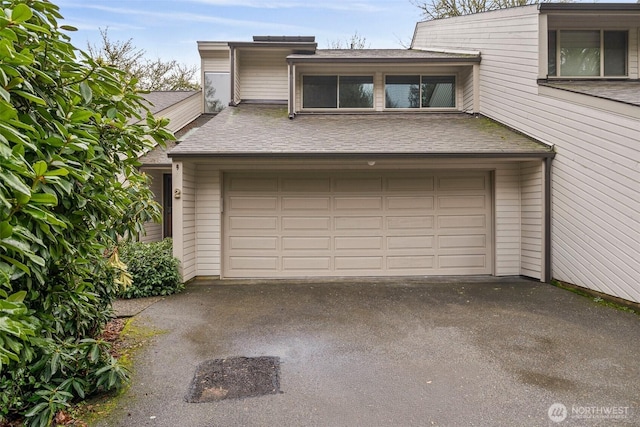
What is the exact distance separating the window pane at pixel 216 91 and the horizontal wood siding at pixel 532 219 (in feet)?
29.5

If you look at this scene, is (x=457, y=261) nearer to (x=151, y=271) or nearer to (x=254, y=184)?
(x=254, y=184)

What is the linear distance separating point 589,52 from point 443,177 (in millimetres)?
4499

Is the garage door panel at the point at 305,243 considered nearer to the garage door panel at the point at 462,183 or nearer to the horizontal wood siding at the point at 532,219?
the garage door panel at the point at 462,183

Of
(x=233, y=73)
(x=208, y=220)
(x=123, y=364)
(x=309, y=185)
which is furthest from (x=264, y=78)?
(x=123, y=364)

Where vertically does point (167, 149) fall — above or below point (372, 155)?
above

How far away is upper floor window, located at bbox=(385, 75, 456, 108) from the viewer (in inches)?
346

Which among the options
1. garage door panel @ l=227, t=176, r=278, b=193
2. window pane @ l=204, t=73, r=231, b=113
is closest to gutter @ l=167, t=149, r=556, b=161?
garage door panel @ l=227, t=176, r=278, b=193

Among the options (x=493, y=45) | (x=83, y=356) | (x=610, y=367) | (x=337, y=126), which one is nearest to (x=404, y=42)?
(x=493, y=45)

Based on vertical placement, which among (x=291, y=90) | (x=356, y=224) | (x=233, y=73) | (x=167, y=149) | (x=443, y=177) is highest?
(x=233, y=73)

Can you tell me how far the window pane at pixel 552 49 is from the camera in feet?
24.6

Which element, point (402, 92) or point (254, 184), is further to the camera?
point (402, 92)

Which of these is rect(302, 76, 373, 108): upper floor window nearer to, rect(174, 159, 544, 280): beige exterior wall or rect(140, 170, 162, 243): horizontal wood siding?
rect(174, 159, 544, 280): beige exterior wall

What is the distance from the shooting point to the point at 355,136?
707 cm

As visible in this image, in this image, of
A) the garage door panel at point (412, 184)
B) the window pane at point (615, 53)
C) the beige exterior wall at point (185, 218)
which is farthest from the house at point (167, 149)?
the window pane at point (615, 53)
